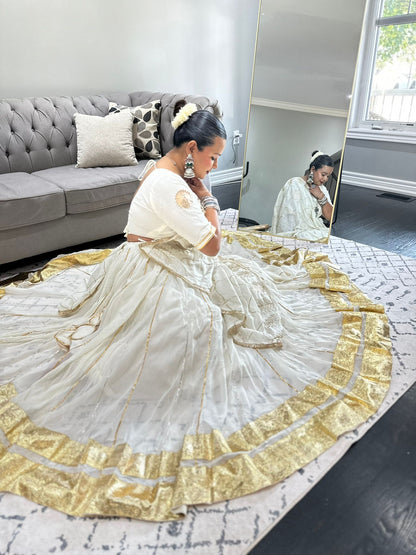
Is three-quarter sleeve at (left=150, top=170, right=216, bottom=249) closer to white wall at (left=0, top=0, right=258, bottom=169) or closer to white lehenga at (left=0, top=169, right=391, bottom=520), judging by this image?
white lehenga at (left=0, top=169, right=391, bottom=520)

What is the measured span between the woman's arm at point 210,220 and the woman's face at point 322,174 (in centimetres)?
153

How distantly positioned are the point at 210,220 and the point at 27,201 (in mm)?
1356

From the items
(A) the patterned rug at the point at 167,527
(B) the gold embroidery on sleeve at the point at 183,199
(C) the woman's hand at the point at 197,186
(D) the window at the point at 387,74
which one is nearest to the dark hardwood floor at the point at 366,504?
(A) the patterned rug at the point at 167,527

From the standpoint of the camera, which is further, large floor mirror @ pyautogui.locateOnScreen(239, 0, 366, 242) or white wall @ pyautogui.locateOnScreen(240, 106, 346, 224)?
white wall @ pyautogui.locateOnScreen(240, 106, 346, 224)

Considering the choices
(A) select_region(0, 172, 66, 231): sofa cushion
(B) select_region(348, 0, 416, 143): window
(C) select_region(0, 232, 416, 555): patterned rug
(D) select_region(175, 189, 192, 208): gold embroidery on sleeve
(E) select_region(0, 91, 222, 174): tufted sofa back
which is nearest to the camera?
(C) select_region(0, 232, 416, 555): patterned rug

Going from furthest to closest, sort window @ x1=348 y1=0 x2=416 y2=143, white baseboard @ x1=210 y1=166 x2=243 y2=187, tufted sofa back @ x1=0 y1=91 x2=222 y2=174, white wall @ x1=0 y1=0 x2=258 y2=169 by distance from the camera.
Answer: white baseboard @ x1=210 y1=166 x2=243 y2=187
window @ x1=348 y1=0 x2=416 y2=143
white wall @ x1=0 y1=0 x2=258 y2=169
tufted sofa back @ x1=0 y1=91 x2=222 y2=174

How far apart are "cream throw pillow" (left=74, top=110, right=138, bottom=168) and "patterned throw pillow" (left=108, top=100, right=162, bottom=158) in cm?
17

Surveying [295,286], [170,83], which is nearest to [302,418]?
[295,286]

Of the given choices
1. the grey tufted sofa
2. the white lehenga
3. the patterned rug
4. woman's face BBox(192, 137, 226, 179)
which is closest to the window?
the grey tufted sofa

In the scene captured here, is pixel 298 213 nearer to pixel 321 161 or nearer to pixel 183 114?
pixel 321 161

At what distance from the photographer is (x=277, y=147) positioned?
337cm

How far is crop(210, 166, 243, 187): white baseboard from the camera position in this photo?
17.0ft

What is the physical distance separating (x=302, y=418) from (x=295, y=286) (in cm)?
102

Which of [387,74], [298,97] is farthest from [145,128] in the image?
[387,74]
